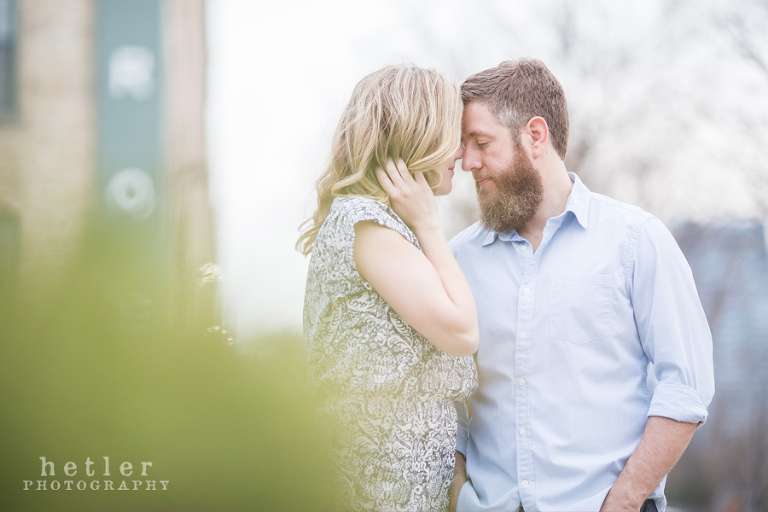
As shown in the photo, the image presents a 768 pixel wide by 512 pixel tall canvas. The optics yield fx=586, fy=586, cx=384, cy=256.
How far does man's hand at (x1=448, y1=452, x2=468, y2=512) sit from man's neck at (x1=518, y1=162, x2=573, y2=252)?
0.72 meters

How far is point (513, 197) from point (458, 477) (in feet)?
2.96

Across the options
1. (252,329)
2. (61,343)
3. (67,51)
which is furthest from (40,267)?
(67,51)

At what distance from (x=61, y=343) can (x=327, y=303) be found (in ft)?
3.21

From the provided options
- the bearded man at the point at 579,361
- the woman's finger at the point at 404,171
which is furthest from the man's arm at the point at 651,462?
the woman's finger at the point at 404,171

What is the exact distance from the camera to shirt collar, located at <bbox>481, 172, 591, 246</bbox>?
179 centimetres

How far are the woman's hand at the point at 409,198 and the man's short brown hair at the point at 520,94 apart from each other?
49 centimetres

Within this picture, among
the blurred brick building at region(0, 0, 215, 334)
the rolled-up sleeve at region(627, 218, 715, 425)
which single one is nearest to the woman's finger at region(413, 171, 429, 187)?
the rolled-up sleeve at region(627, 218, 715, 425)

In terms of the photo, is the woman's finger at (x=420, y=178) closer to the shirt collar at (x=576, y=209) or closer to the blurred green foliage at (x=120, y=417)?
the shirt collar at (x=576, y=209)

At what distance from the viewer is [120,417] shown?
1901mm

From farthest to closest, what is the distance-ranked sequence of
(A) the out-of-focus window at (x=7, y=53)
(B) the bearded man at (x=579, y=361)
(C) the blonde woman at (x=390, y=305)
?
1. (A) the out-of-focus window at (x=7, y=53)
2. (B) the bearded man at (x=579, y=361)
3. (C) the blonde woman at (x=390, y=305)

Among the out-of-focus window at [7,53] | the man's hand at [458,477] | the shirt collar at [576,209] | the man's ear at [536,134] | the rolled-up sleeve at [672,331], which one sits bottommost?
the man's hand at [458,477]

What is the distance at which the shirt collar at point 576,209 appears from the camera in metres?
1.79

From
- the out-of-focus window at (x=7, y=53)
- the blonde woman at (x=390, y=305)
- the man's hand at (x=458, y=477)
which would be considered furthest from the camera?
the out-of-focus window at (x=7, y=53)

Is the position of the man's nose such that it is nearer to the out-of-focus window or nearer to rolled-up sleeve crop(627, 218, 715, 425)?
rolled-up sleeve crop(627, 218, 715, 425)
